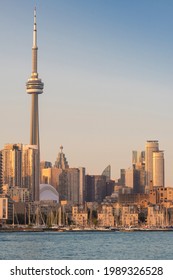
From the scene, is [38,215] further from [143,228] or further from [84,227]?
[143,228]

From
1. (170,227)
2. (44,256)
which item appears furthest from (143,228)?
(44,256)

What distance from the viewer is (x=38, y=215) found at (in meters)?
190

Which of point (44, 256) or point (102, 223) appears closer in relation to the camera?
point (44, 256)

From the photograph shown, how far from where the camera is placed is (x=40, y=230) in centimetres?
17275

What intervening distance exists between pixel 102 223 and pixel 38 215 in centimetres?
1590
